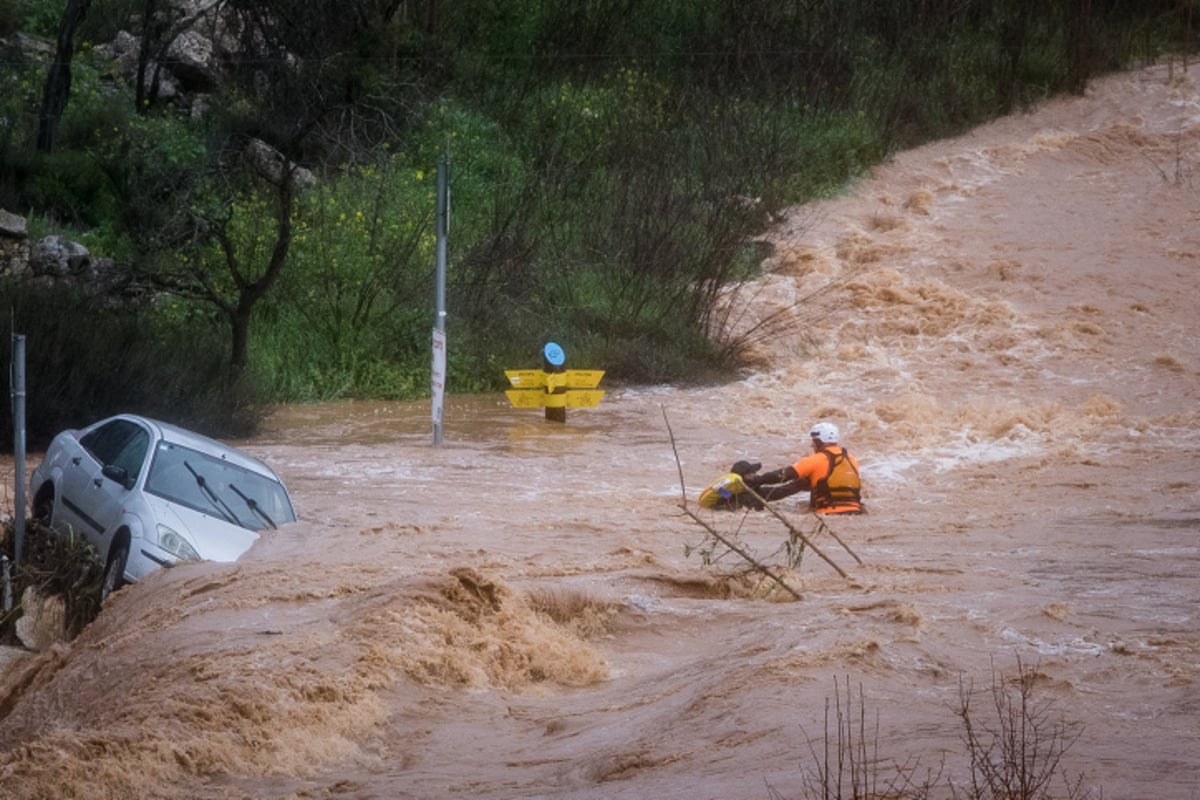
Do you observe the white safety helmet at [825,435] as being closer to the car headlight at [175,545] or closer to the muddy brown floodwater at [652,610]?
the muddy brown floodwater at [652,610]

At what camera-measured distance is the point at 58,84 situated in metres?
27.4

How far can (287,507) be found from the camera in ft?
38.9

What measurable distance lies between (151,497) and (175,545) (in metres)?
0.48

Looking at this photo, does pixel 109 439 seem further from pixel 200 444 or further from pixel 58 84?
pixel 58 84

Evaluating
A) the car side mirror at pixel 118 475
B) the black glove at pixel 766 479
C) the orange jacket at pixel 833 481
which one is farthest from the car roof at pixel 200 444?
the orange jacket at pixel 833 481

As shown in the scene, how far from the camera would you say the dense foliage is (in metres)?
21.9

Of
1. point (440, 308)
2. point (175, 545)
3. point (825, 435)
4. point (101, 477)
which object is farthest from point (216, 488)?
point (440, 308)

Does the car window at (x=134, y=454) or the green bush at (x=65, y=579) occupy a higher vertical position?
the car window at (x=134, y=454)

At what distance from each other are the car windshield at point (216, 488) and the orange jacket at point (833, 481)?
468cm

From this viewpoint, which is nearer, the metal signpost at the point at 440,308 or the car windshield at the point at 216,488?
the car windshield at the point at 216,488

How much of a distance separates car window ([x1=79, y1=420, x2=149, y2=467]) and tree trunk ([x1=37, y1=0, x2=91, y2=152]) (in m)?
16.7

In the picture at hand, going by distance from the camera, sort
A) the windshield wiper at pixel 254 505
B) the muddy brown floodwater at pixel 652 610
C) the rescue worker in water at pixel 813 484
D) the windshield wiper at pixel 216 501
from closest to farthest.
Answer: the muddy brown floodwater at pixel 652 610
the windshield wiper at pixel 216 501
the windshield wiper at pixel 254 505
the rescue worker in water at pixel 813 484

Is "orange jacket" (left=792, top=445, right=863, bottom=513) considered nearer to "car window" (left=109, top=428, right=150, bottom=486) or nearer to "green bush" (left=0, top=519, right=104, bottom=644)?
"car window" (left=109, top=428, right=150, bottom=486)

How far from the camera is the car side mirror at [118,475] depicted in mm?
10648
